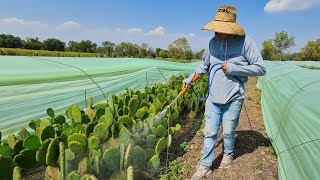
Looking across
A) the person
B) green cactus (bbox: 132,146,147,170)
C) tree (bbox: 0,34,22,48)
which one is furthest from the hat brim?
tree (bbox: 0,34,22,48)

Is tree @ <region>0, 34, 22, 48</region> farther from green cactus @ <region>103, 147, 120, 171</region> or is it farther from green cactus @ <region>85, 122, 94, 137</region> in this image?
green cactus @ <region>103, 147, 120, 171</region>

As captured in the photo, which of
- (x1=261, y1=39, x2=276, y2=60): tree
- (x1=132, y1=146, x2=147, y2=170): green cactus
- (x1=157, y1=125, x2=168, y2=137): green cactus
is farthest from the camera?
(x1=261, y1=39, x2=276, y2=60): tree

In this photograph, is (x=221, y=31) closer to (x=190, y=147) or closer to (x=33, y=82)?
(x=190, y=147)

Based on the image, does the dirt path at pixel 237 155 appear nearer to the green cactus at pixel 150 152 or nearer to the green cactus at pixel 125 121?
the green cactus at pixel 150 152

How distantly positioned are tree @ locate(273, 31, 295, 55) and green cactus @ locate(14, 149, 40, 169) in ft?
132

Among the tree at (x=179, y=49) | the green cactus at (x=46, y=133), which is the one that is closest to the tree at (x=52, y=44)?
the tree at (x=179, y=49)

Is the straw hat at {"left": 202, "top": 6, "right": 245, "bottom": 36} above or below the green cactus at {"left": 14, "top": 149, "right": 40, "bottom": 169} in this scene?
above

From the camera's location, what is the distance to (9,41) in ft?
145

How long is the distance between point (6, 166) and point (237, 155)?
2015 mm

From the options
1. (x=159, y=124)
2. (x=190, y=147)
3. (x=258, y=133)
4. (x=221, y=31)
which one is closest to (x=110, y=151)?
(x=159, y=124)

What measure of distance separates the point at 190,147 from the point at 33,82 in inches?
70.7

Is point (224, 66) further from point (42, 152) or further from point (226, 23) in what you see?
point (42, 152)

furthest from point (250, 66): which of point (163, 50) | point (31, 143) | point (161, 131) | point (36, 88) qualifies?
point (163, 50)

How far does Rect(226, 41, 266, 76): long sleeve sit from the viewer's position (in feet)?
7.30
